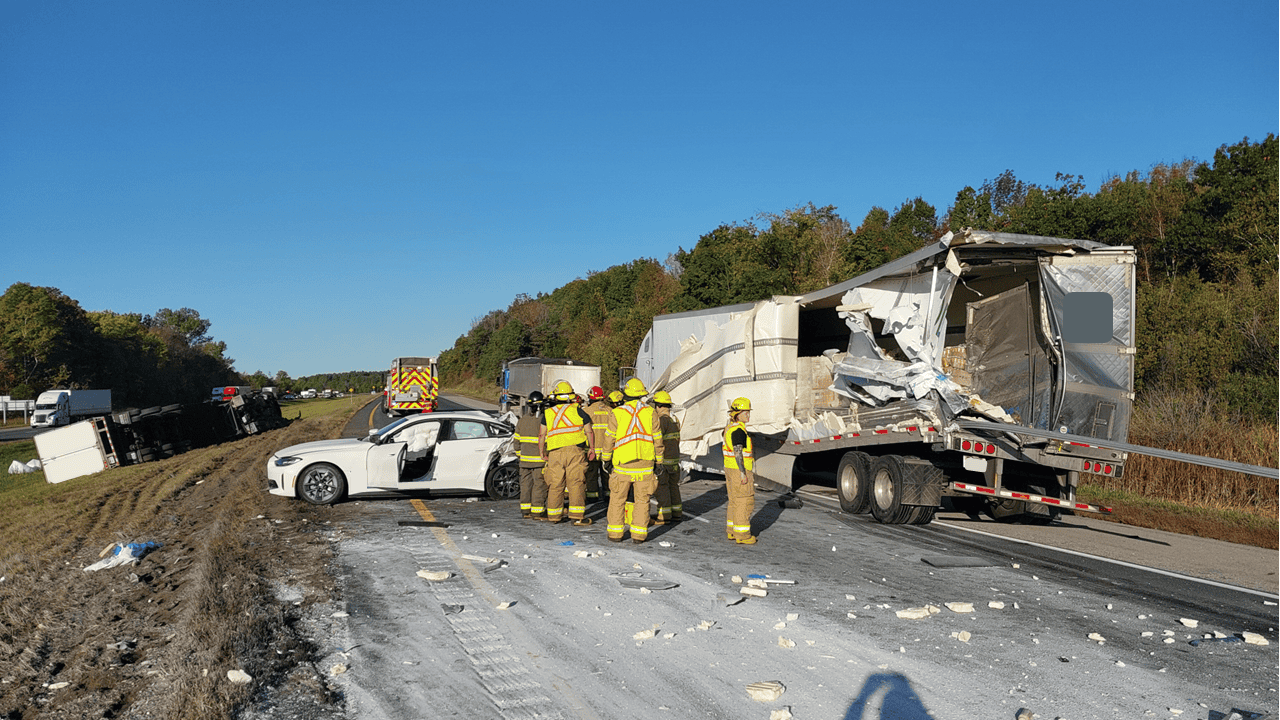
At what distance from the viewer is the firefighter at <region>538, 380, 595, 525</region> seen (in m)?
9.64

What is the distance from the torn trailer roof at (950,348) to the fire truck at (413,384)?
2123 cm

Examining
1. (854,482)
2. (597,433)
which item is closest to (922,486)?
(854,482)

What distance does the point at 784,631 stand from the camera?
5.75 metres

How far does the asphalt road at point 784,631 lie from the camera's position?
4.54 m

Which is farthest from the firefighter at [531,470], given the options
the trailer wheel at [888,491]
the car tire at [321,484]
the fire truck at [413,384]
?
the fire truck at [413,384]

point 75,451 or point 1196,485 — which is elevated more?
point 75,451

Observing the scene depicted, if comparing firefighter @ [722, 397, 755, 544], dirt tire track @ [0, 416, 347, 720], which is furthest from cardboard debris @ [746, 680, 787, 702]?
firefighter @ [722, 397, 755, 544]

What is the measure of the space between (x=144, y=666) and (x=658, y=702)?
3.10 m

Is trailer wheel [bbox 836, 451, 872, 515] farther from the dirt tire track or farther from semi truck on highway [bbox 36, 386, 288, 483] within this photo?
semi truck on highway [bbox 36, 386, 288, 483]

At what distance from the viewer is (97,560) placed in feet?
27.5

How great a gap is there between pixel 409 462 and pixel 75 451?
10568 mm

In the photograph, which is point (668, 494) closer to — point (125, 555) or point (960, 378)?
point (960, 378)

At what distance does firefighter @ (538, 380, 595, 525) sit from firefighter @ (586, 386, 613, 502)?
0.64 ft

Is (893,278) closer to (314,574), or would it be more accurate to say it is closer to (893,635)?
(893,635)
